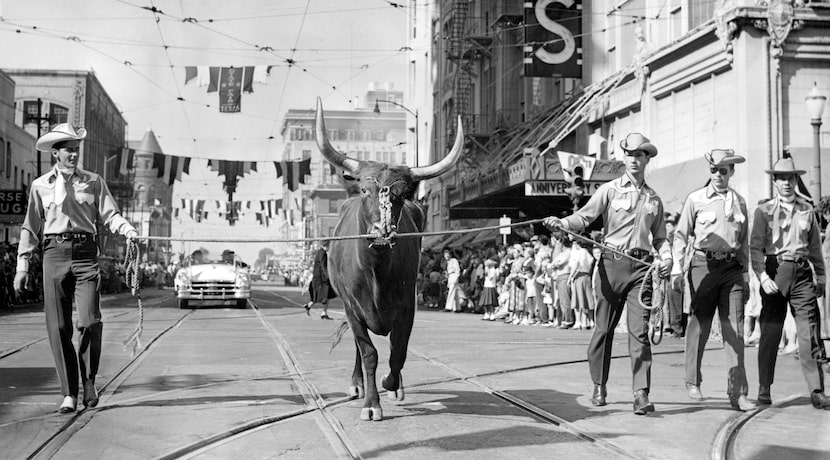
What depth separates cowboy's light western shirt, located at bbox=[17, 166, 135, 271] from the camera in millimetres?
7625

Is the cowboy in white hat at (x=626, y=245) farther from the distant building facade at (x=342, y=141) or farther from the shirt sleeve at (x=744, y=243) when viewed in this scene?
the distant building facade at (x=342, y=141)

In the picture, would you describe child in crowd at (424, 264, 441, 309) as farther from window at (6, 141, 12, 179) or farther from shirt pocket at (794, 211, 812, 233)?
window at (6, 141, 12, 179)

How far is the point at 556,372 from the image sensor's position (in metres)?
10.7

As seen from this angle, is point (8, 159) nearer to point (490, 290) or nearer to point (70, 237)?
point (490, 290)

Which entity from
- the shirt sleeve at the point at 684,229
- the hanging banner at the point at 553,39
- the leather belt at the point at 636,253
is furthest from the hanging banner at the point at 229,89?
the leather belt at the point at 636,253

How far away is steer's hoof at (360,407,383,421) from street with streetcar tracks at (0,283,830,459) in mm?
88

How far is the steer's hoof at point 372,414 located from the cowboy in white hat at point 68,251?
2.23 meters

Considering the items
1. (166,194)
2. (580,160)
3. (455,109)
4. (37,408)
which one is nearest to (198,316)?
(580,160)

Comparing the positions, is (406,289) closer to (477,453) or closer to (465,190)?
(477,453)

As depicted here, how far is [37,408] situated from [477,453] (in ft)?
12.5

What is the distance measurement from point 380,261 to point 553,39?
23.3 m

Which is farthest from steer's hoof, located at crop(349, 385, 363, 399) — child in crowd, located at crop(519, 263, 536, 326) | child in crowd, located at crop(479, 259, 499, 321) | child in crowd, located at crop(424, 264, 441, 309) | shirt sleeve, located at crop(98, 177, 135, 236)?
child in crowd, located at crop(424, 264, 441, 309)

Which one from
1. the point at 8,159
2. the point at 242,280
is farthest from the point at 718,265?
the point at 8,159

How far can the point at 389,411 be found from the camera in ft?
25.4
